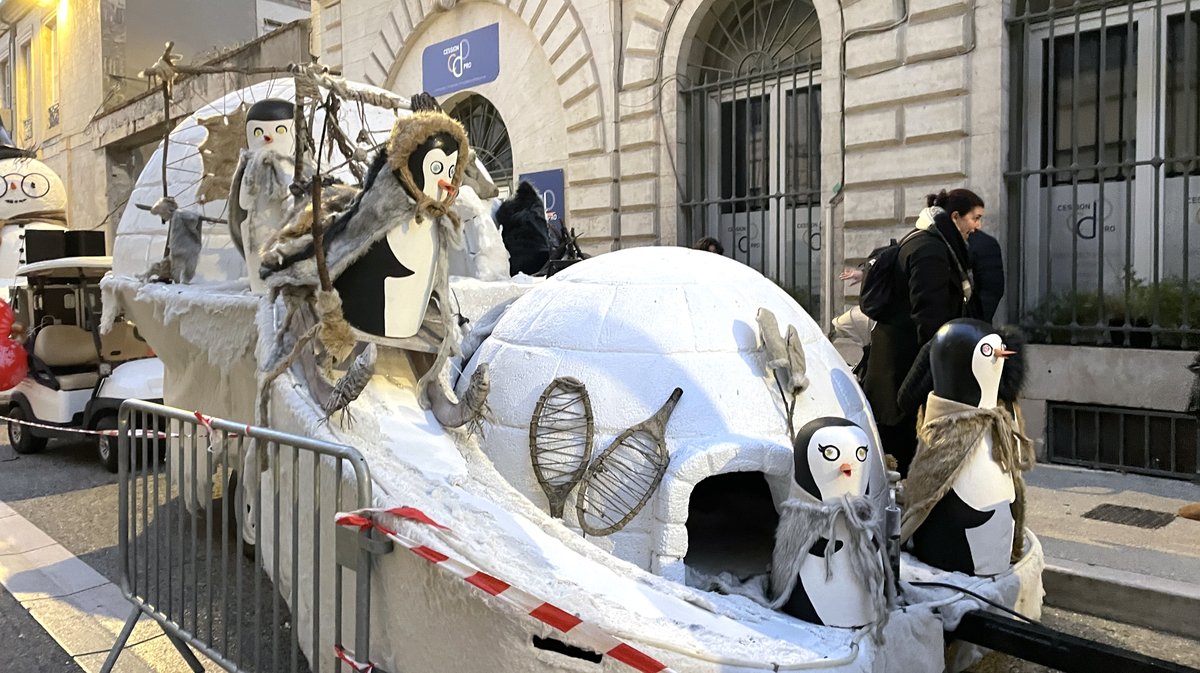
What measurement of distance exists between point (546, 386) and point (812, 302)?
6101 millimetres

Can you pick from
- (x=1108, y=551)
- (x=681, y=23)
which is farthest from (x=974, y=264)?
(x=681, y=23)

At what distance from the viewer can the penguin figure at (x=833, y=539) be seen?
10.9 feet

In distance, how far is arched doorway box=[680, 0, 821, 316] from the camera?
955 cm

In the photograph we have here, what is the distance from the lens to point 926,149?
8047mm

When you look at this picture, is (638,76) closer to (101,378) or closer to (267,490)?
(101,378)

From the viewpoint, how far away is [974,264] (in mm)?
5574

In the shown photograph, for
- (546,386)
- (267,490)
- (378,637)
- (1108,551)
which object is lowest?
(1108,551)

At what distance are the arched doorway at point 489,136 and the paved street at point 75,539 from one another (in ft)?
21.1

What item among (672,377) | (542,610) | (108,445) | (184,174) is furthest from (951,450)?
(108,445)

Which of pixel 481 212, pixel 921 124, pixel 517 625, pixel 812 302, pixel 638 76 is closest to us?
pixel 517 625

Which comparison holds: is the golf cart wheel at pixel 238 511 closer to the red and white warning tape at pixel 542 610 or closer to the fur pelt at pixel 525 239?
the red and white warning tape at pixel 542 610

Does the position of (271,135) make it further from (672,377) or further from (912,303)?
(912,303)

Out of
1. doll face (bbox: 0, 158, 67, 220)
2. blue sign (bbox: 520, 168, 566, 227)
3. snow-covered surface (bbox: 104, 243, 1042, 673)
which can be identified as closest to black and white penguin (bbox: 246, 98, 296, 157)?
snow-covered surface (bbox: 104, 243, 1042, 673)

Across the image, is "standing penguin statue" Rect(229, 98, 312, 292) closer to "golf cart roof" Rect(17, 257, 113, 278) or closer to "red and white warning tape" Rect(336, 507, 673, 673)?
"red and white warning tape" Rect(336, 507, 673, 673)
